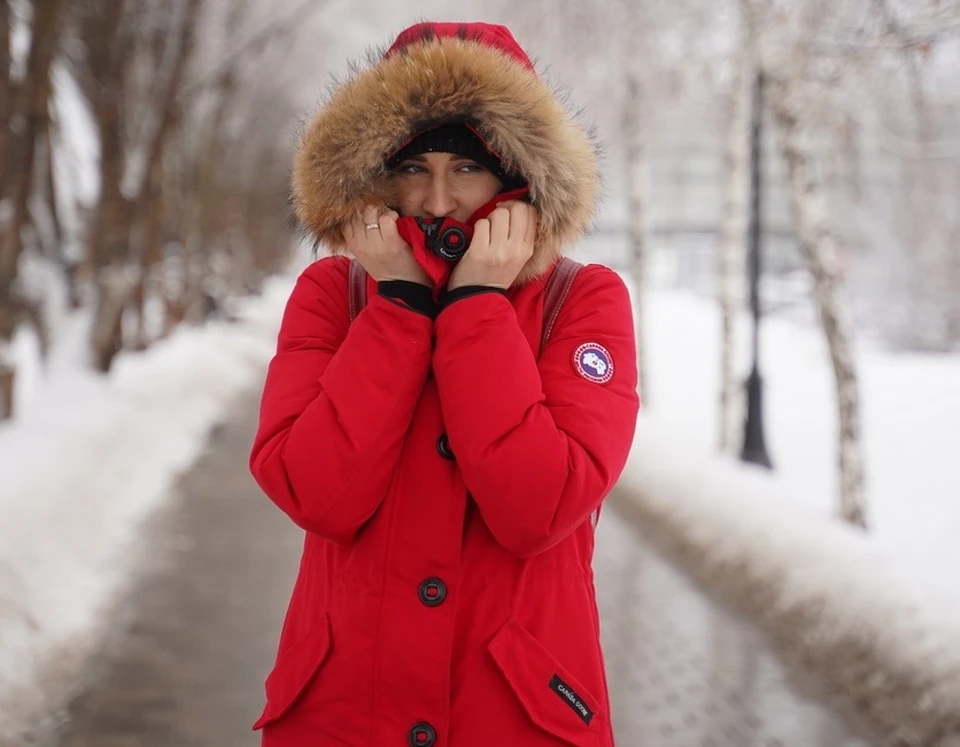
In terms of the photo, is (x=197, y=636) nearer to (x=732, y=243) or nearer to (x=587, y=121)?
(x=587, y=121)

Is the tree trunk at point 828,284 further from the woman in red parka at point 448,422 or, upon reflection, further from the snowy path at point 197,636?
the woman in red parka at point 448,422

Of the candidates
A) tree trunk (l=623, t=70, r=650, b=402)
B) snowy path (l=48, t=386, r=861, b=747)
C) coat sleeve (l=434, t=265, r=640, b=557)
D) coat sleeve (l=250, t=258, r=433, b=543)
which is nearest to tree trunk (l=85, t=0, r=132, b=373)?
snowy path (l=48, t=386, r=861, b=747)

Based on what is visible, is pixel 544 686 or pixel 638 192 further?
pixel 638 192

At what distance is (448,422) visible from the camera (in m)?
1.85

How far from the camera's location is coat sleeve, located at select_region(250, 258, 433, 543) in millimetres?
1839

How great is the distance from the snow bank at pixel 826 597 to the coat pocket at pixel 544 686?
288cm

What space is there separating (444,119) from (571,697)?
1109 mm

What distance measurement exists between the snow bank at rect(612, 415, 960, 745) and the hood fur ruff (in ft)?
10.6

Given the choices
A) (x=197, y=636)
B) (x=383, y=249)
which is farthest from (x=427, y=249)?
(x=197, y=636)

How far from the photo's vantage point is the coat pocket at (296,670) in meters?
1.89

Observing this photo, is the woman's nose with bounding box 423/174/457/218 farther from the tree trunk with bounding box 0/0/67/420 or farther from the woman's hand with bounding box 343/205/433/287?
the tree trunk with bounding box 0/0/67/420

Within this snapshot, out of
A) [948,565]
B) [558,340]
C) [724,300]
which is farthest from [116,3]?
[558,340]

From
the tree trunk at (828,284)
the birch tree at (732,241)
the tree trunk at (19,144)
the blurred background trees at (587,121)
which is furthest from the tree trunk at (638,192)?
the tree trunk at (19,144)

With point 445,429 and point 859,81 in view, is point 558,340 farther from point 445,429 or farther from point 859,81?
point 859,81
